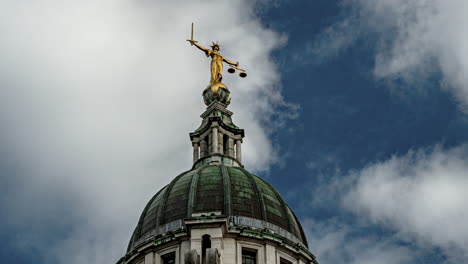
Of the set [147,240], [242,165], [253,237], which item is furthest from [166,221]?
[242,165]

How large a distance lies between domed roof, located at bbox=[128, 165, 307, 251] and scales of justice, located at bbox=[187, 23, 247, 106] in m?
12.0

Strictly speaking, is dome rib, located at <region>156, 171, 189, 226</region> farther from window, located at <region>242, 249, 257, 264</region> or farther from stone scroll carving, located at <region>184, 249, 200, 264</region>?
window, located at <region>242, 249, 257, 264</region>

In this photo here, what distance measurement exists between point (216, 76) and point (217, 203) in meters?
20.3

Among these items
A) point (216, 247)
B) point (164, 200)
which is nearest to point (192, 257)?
point (216, 247)

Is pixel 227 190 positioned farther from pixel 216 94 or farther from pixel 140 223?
pixel 216 94

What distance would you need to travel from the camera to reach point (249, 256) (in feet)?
231

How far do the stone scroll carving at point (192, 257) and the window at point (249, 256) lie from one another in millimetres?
4254

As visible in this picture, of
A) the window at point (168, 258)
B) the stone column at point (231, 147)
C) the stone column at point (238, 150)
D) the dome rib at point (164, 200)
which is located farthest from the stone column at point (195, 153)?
the window at point (168, 258)

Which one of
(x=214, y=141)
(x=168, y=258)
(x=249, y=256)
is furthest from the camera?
(x=214, y=141)

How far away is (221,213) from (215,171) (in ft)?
19.3

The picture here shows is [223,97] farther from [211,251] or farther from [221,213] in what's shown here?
[211,251]

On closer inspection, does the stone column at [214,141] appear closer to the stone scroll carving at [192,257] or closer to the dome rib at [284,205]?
the dome rib at [284,205]

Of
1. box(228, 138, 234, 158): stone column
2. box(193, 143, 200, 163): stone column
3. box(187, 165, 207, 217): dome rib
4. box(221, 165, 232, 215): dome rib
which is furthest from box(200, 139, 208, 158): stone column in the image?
box(221, 165, 232, 215): dome rib

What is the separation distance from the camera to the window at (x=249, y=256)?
230ft
